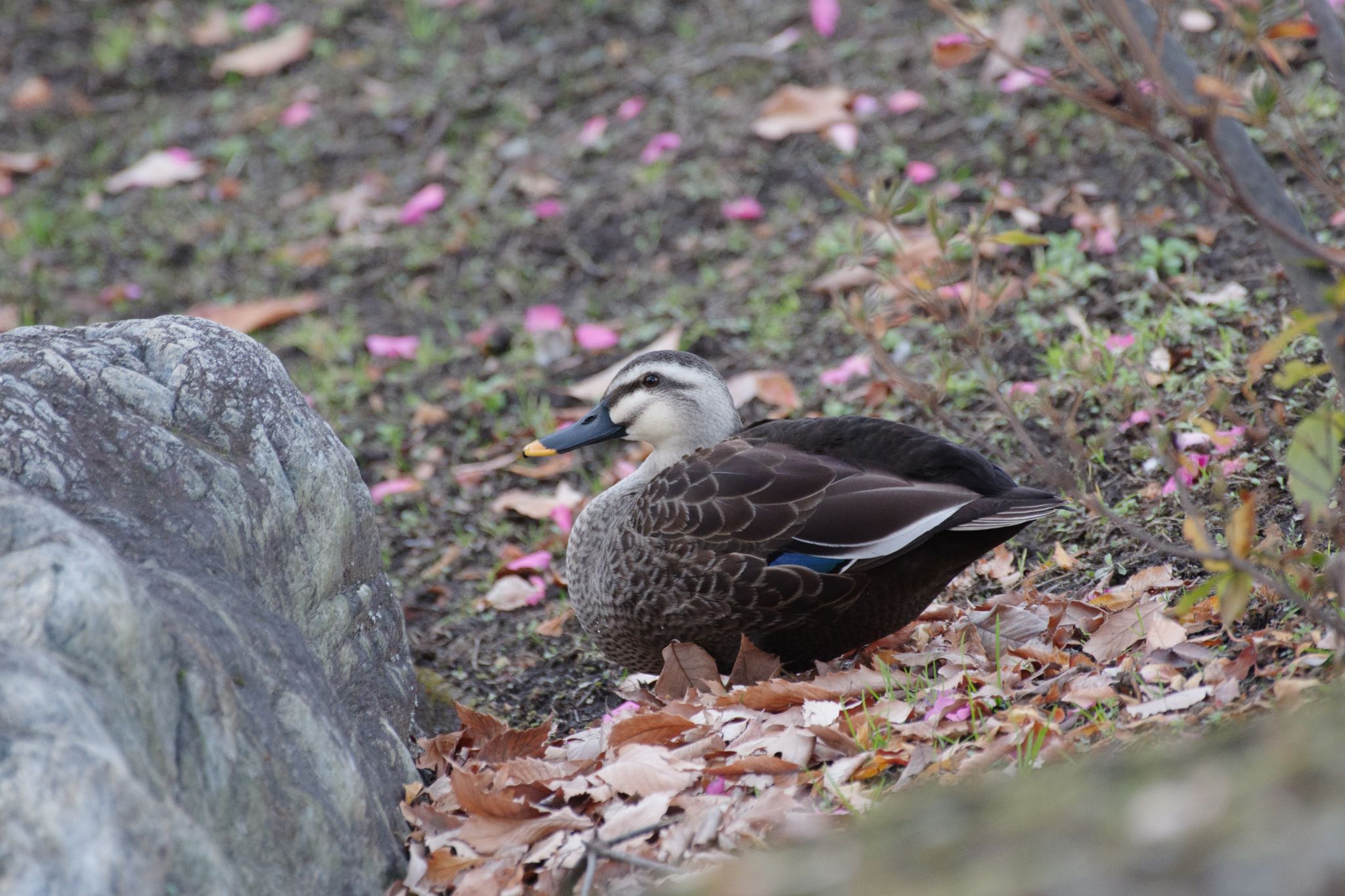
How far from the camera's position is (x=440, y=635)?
13.9 ft

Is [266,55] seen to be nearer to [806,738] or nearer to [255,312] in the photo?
[255,312]

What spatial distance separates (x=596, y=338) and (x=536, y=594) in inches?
61.1

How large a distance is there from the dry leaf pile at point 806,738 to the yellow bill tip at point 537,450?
0.97m

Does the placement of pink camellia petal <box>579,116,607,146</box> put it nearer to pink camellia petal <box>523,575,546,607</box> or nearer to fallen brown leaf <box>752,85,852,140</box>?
fallen brown leaf <box>752,85,852,140</box>

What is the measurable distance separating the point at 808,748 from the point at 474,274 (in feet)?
13.2

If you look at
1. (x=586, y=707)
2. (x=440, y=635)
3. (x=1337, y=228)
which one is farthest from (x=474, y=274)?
(x=1337, y=228)

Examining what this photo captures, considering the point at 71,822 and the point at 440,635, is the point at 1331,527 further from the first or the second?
the point at 440,635

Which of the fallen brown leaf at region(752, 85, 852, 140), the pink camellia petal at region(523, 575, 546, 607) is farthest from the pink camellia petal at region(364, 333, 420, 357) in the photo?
the fallen brown leaf at region(752, 85, 852, 140)

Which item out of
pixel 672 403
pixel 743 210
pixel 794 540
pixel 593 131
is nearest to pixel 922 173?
pixel 743 210

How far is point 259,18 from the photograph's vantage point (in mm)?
8406

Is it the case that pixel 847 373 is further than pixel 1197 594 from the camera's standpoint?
Yes

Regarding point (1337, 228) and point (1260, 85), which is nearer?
point (1260, 85)

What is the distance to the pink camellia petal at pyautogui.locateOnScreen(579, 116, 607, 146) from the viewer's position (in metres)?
6.91

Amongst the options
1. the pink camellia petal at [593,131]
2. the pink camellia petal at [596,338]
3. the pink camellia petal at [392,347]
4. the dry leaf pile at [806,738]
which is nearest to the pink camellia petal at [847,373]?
the pink camellia petal at [596,338]
